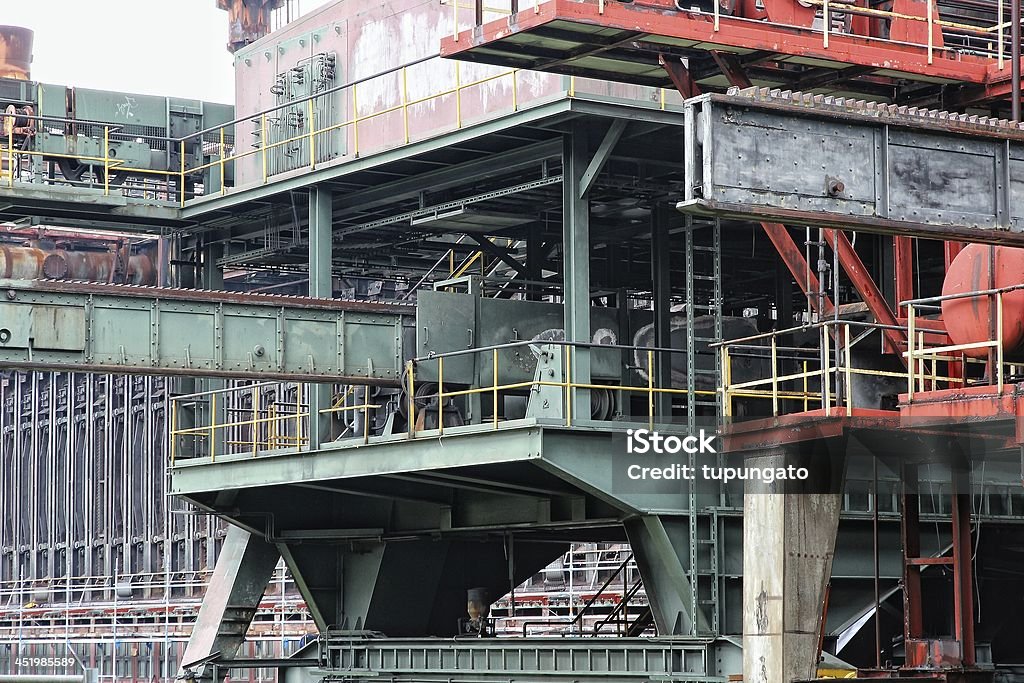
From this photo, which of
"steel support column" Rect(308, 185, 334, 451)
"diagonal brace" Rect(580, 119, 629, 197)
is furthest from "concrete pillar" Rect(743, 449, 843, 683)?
"steel support column" Rect(308, 185, 334, 451)

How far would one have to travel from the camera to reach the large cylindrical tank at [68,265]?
35.1m

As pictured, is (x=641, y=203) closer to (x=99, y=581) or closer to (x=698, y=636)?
(x=698, y=636)

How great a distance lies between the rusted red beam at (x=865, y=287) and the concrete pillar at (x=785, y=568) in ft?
7.57

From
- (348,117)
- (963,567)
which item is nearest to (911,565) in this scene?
(963,567)

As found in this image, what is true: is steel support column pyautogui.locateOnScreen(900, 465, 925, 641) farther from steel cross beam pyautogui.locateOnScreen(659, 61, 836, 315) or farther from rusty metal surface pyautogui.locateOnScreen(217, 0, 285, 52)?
rusty metal surface pyautogui.locateOnScreen(217, 0, 285, 52)

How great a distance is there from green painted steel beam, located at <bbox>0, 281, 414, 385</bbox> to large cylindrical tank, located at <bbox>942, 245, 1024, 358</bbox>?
8345mm

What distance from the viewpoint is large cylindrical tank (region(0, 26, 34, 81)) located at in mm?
37812

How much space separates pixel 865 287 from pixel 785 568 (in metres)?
3.73

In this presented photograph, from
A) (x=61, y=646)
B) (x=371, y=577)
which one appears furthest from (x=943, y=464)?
(x=61, y=646)

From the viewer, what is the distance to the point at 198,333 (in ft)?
75.7

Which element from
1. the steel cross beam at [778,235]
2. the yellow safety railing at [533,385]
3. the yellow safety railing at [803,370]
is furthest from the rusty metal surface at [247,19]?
the steel cross beam at [778,235]

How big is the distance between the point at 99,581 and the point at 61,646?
3045 millimetres

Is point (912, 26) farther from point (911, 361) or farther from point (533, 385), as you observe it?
point (533, 385)

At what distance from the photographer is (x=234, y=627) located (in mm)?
28594
